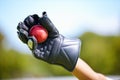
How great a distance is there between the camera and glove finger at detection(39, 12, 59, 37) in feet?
8.42

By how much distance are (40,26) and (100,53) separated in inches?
762

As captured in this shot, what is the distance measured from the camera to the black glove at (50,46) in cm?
256

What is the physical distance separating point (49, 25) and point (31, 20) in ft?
0.40

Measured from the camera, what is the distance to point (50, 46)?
102 inches

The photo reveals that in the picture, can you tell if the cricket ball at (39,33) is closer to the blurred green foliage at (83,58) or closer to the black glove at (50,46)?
the black glove at (50,46)

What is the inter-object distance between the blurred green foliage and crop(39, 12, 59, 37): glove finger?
16113mm

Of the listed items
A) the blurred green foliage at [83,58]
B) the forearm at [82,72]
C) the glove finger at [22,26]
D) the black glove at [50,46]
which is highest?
the glove finger at [22,26]

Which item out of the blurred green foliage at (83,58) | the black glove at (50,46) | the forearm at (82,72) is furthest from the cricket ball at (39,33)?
the blurred green foliage at (83,58)

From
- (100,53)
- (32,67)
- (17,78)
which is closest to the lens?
(17,78)

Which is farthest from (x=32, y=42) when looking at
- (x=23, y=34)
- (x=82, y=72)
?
(x=82, y=72)

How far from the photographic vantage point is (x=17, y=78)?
18.7 m

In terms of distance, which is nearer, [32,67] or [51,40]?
[51,40]

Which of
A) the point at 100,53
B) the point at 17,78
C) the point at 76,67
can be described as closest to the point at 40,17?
the point at 76,67

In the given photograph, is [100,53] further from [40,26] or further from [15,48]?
[40,26]
